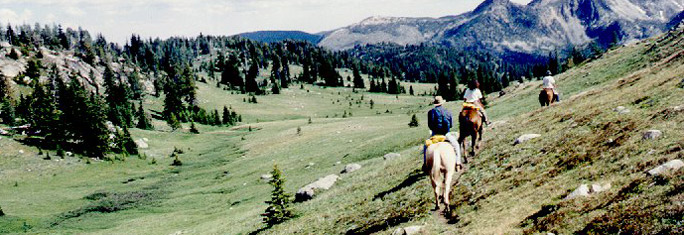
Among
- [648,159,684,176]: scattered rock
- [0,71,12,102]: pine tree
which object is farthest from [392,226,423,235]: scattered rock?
[0,71,12,102]: pine tree

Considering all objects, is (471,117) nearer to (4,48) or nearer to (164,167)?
(164,167)

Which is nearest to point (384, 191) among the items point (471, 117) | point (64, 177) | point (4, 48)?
point (471, 117)

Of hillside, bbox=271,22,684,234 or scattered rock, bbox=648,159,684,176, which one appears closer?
hillside, bbox=271,22,684,234

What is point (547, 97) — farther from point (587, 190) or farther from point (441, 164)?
point (587, 190)

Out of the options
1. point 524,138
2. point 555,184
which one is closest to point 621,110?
point 524,138

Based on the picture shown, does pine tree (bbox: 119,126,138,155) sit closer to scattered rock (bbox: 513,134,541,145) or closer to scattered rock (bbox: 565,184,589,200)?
scattered rock (bbox: 513,134,541,145)

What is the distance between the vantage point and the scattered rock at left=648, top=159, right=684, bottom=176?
1120 centimetres

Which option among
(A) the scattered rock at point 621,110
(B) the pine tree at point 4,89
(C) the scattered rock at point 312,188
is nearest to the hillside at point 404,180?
(A) the scattered rock at point 621,110

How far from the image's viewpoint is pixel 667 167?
11.3 meters

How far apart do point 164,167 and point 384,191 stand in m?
62.5

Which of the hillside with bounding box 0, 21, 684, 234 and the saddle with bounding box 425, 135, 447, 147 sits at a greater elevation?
the saddle with bounding box 425, 135, 447, 147

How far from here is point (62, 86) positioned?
304ft

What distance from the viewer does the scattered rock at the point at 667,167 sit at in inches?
441

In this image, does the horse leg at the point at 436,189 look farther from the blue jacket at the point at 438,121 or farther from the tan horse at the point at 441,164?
the blue jacket at the point at 438,121
